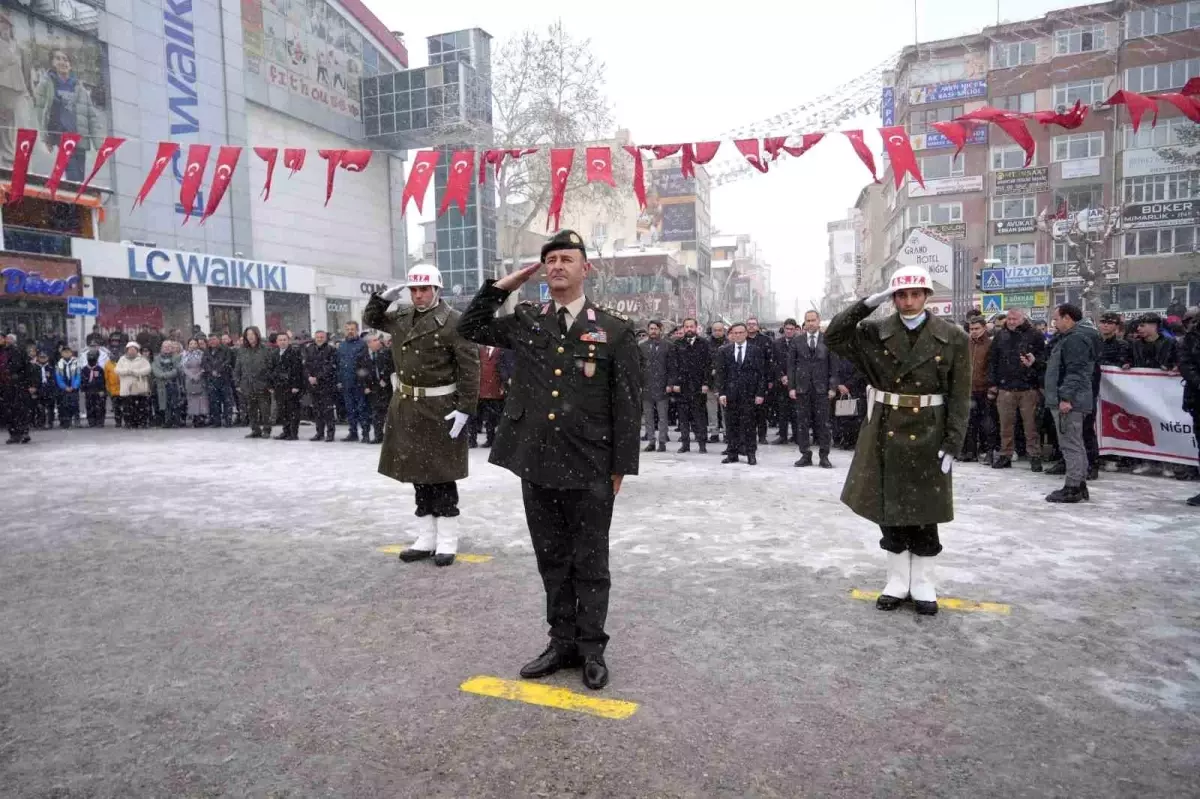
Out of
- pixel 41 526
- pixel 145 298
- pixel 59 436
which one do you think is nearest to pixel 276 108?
pixel 145 298

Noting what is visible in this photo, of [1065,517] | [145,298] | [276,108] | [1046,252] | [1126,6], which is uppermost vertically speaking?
[1126,6]

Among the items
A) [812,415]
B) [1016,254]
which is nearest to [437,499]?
[812,415]

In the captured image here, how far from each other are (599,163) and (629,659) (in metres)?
9.37

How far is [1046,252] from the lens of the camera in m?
48.8

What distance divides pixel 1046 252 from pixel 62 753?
5512 cm

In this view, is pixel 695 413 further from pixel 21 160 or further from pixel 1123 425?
pixel 21 160

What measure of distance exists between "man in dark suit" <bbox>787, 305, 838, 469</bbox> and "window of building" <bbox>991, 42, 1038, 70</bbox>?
157 feet

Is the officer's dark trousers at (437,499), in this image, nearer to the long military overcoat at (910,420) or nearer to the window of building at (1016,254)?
the long military overcoat at (910,420)

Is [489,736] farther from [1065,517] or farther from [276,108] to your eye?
[276,108]

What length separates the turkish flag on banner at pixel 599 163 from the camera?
467 inches

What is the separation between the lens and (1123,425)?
33.6 ft

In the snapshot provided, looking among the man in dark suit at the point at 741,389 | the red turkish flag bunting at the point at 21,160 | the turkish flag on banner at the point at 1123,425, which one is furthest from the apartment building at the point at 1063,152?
the red turkish flag bunting at the point at 21,160

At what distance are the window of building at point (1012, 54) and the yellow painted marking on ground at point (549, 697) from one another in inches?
2223

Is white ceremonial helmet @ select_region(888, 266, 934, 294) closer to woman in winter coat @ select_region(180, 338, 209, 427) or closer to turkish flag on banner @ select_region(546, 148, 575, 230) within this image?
turkish flag on banner @ select_region(546, 148, 575, 230)
